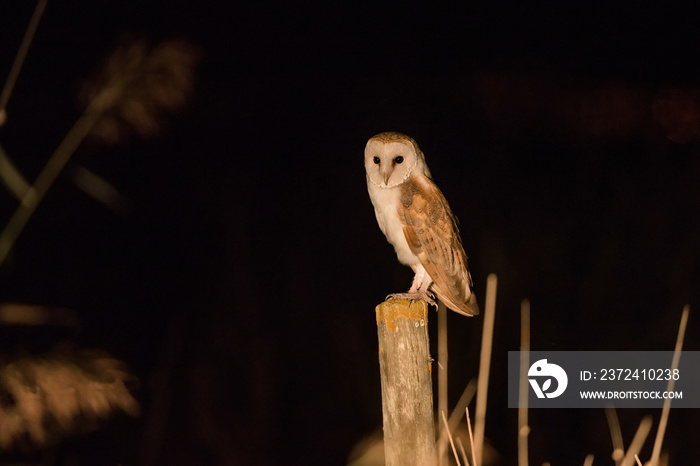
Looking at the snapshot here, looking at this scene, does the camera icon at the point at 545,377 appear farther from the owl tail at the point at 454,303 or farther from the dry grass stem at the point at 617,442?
the owl tail at the point at 454,303

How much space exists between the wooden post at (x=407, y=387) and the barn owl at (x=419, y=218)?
63 centimetres

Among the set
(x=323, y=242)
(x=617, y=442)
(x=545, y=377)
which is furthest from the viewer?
(x=323, y=242)

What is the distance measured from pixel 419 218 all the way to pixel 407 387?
0.84 metres

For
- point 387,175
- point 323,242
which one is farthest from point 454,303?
point 323,242

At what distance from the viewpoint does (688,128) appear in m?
7.34

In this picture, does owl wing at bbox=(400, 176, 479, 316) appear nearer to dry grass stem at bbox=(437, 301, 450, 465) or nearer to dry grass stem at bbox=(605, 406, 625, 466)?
dry grass stem at bbox=(437, 301, 450, 465)

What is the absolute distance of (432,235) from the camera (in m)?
2.58

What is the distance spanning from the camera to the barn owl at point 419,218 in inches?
99.0

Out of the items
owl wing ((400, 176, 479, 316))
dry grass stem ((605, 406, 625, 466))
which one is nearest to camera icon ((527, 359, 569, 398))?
dry grass stem ((605, 406, 625, 466))

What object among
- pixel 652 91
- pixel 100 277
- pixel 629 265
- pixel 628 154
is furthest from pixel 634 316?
pixel 100 277

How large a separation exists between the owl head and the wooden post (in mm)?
748

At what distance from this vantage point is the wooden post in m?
1.84

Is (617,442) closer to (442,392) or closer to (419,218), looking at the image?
(442,392)

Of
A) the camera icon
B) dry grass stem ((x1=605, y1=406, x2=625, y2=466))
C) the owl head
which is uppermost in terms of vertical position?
the owl head
